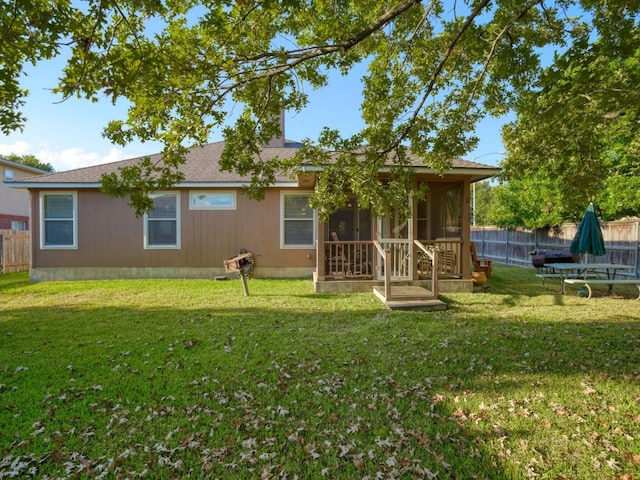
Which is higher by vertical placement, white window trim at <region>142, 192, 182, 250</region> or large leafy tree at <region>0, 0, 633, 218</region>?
large leafy tree at <region>0, 0, 633, 218</region>

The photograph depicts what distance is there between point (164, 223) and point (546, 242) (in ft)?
47.4

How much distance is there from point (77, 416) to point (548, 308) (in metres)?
7.44

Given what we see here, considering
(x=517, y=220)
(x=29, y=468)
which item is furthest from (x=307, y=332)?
(x=517, y=220)

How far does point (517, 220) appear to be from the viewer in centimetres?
1667

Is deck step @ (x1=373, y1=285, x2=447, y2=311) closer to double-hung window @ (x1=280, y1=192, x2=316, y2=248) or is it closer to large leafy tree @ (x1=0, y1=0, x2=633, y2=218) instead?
large leafy tree @ (x1=0, y1=0, x2=633, y2=218)

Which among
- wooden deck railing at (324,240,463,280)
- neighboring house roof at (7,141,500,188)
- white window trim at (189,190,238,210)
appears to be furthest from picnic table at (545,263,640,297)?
white window trim at (189,190,238,210)

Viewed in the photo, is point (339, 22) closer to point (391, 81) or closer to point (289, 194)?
point (391, 81)

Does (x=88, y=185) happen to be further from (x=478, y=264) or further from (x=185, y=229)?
(x=478, y=264)

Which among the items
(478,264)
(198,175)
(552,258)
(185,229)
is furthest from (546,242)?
(185,229)

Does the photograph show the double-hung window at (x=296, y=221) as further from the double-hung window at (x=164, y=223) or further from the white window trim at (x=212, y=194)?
the double-hung window at (x=164, y=223)

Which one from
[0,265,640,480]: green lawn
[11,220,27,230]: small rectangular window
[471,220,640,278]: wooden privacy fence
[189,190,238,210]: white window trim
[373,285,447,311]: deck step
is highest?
[189,190,238,210]: white window trim

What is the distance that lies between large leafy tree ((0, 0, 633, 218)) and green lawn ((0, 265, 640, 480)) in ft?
6.45

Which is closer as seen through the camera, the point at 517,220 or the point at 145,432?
the point at 145,432

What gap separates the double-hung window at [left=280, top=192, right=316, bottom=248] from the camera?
1059 centimetres
